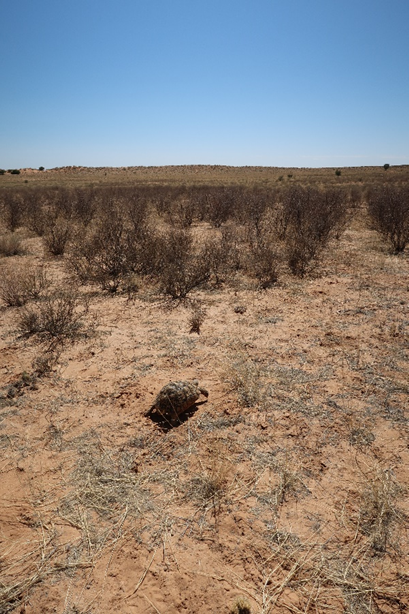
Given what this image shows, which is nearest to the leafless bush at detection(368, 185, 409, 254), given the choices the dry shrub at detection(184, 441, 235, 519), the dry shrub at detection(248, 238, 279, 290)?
the dry shrub at detection(248, 238, 279, 290)

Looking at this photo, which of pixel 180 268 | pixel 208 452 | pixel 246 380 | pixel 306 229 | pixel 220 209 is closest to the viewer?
pixel 208 452

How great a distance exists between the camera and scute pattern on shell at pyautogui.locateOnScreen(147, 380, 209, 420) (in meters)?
3.23

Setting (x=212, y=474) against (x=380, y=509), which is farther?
(x=212, y=474)

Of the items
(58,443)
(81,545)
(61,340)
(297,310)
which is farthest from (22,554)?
(297,310)

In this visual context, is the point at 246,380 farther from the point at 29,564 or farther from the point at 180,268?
the point at 180,268

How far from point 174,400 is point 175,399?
1cm

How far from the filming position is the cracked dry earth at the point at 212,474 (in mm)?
1983

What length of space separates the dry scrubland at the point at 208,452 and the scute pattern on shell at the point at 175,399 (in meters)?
0.15

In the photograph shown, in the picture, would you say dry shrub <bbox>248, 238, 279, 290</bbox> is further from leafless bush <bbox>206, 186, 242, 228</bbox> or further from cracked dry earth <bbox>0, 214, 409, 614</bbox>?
leafless bush <bbox>206, 186, 242, 228</bbox>

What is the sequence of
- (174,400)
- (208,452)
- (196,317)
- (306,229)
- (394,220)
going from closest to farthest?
1. (208,452)
2. (174,400)
3. (196,317)
4. (394,220)
5. (306,229)

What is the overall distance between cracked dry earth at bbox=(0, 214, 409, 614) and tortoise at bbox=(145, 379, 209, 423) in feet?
0.40

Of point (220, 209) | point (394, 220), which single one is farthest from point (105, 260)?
point (394, 220)

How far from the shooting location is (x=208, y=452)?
114 inches

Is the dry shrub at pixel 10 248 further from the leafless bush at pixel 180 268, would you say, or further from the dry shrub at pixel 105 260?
the leafless bush at pixel 180 268
